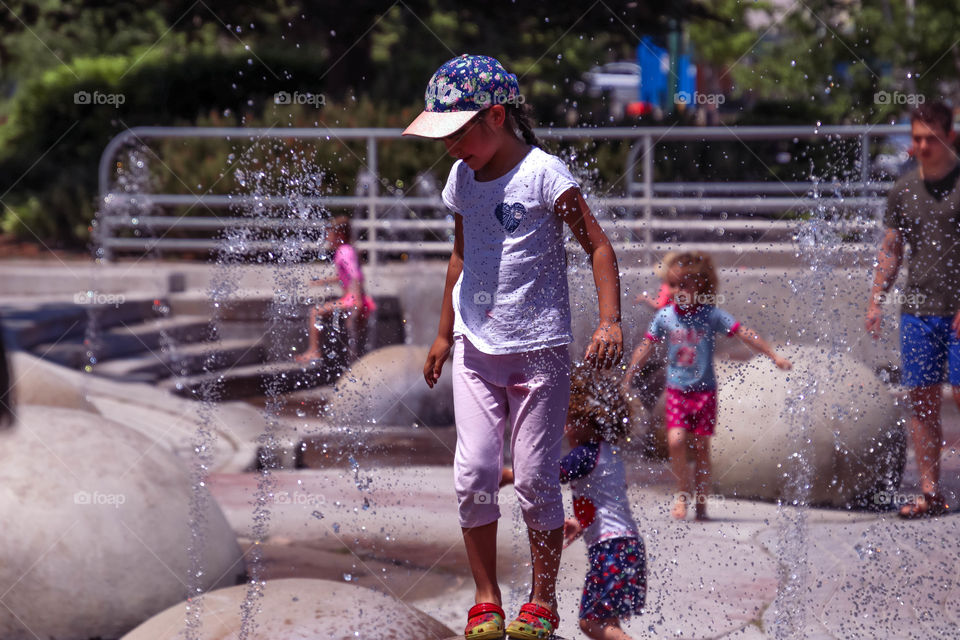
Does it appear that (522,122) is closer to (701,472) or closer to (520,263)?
(520,263)

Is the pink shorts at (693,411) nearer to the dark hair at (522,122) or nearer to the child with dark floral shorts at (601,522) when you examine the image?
the child with dark floral shorts at (601,522)

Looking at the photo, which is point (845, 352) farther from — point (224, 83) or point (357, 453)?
point (224, 83)

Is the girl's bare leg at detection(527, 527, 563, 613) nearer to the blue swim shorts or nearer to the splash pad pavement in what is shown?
the splash pad pavement

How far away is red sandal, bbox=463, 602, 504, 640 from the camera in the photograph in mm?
3247

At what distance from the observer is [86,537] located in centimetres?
410

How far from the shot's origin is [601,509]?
3.77 m

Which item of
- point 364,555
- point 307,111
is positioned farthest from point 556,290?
point 307,111

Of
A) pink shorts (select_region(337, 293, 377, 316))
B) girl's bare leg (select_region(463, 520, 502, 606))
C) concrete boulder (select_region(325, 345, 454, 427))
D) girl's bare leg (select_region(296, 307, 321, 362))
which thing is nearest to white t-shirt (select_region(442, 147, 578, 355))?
girl's bare leg (select_region(463, 520, 502, 606))

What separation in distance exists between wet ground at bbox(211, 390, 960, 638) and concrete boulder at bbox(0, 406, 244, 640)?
74 centimetres

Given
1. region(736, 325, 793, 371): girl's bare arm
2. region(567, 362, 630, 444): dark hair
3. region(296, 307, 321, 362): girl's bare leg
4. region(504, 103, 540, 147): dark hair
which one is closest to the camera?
region(504, 103, 540, 147): dark hair

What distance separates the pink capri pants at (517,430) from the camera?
3.33 meters

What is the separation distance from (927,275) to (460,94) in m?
2.90

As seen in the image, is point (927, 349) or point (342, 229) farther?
point (342, 229)

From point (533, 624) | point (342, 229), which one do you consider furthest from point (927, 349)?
point (342, 229)
